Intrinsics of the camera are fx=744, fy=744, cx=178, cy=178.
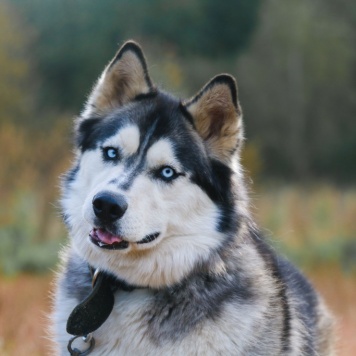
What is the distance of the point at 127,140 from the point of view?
4.03m

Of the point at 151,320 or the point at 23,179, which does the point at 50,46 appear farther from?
the point at 151,320

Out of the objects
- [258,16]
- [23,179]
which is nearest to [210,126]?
[23,179]

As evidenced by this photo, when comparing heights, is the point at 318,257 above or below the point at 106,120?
below

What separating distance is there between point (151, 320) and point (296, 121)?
25553 millimetres

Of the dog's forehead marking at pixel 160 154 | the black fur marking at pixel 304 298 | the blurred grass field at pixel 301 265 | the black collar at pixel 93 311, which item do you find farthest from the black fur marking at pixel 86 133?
the black fur marking at pixel 304 298

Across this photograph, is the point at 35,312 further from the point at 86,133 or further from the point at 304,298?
the point at 86,133

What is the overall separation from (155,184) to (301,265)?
10.2 meters

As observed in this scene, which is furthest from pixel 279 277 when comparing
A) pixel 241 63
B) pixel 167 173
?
pixel 241 63

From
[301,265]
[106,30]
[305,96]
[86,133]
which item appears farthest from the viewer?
[305,96]

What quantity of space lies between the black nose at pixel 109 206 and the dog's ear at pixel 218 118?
28.5 inches

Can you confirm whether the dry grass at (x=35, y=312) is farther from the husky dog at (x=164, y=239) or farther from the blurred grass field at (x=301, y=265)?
the husky dog at (x=164, y=239)

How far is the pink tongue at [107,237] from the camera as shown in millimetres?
3838

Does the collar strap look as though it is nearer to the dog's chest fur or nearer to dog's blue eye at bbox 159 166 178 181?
the dog's chest fur

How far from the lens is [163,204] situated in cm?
393
